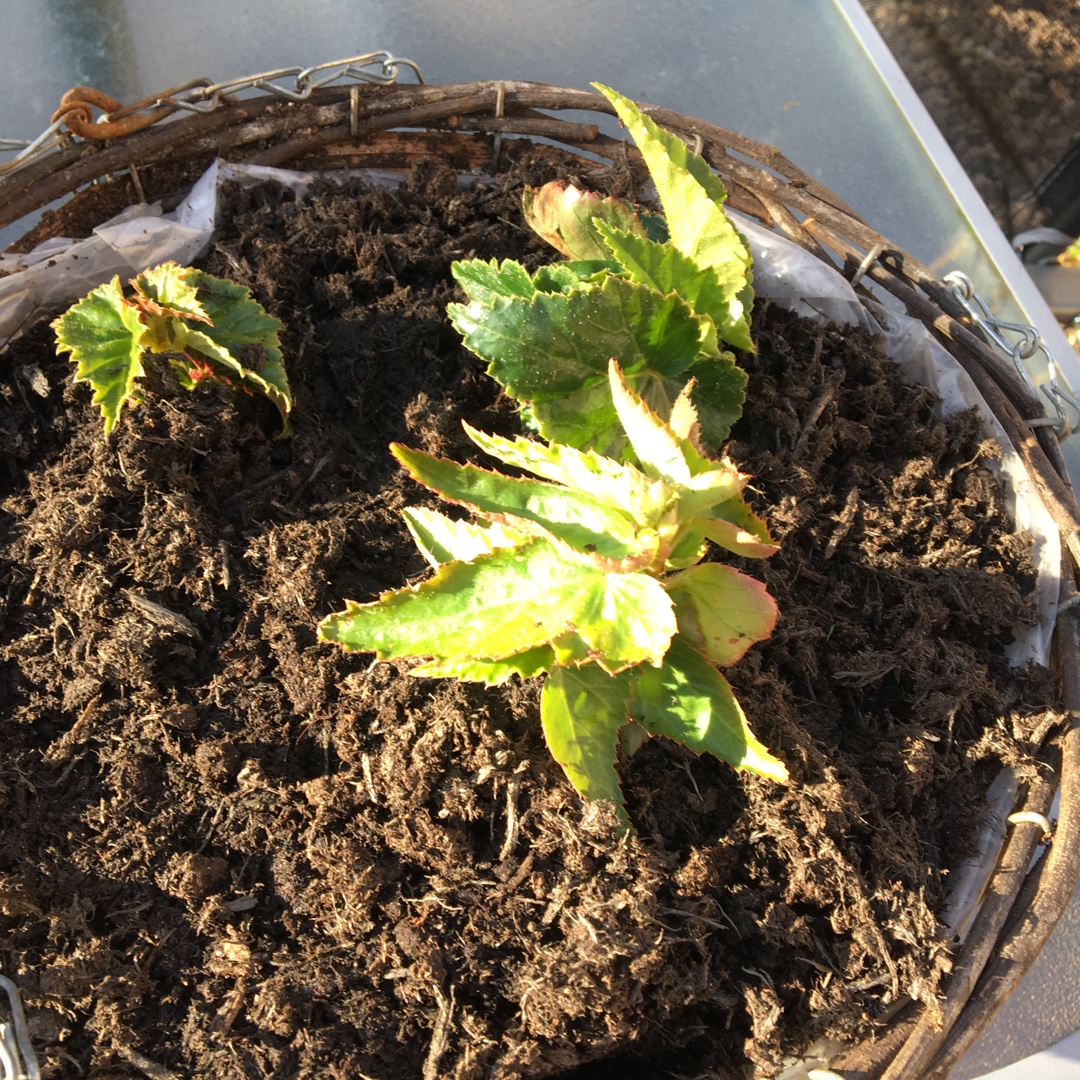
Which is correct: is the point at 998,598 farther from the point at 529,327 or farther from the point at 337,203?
the point at 337,203

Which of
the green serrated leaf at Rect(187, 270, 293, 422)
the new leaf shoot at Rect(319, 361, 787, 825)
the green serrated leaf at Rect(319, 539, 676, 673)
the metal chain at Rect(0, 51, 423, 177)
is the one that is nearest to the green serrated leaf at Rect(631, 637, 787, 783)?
the new leaf shoot at Rect(319, 361, 787, 825)

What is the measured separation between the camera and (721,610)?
0.81m

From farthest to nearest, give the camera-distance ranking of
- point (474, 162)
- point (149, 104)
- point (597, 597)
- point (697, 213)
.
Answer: point (474, 162) < point (149, 104) < point (697, 213) < point (597, 597)

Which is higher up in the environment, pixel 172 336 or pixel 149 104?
pixel 149 104

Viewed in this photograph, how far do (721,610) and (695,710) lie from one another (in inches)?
3.8

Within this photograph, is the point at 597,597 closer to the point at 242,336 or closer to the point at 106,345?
the point at 242,336

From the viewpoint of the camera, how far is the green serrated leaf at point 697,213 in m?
0.98

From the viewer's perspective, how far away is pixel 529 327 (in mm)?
951

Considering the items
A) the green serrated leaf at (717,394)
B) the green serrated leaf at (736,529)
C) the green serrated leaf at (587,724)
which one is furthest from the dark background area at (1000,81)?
the green serrated leaf at (587,724)

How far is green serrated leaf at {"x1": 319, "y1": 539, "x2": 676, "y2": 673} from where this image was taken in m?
0.74

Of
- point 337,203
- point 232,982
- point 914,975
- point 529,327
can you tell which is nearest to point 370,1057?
point 232,982

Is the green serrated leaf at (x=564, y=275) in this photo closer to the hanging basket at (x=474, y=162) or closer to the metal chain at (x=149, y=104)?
the hanging basket at (x=474, y=162)

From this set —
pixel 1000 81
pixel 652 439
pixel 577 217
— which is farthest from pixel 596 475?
pixel 1000 81

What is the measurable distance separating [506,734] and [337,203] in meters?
0.77
